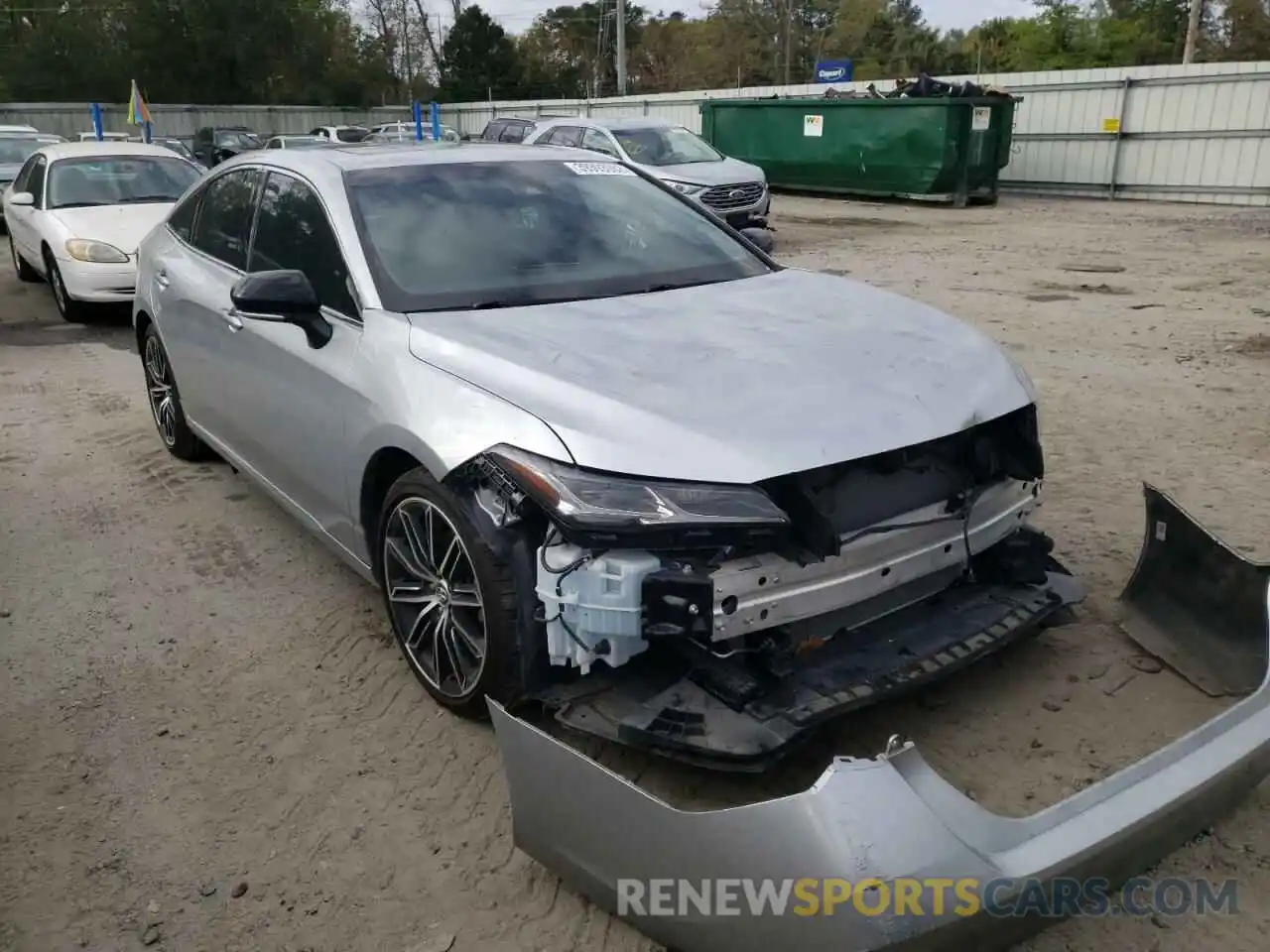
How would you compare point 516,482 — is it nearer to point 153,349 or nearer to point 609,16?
point 153,349

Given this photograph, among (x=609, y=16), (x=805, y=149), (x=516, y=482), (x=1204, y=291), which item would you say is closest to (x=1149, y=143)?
(x=805, y=149)

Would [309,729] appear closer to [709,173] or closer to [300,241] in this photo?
[300,241]

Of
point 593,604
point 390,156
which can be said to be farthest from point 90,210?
point 593,604

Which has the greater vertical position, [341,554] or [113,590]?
[341,554]

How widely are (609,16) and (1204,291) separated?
6297 centimetres

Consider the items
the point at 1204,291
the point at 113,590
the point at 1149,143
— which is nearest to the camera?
the point at 113,590

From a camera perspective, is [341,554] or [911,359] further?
[341,554]

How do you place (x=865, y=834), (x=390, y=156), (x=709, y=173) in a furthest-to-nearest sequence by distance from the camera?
(x=709, y=173) < (x=390, y=156) < (x=865, y=834)

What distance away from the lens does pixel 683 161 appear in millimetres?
15281

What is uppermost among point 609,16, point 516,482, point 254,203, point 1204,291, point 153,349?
point 609,16

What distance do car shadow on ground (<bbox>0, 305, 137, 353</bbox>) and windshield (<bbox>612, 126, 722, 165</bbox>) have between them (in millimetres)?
7567

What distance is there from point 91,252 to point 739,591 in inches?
352

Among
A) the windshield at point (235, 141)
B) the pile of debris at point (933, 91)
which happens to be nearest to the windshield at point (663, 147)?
the pile of debris at point (933, 91)

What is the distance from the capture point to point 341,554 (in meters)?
3.83
